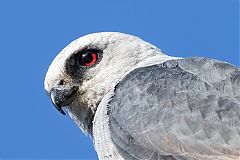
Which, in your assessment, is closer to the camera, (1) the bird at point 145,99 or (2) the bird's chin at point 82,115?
(1) the bird at point 145,99

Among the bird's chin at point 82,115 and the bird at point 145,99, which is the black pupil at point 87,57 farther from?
the bird's chin at point 82,115

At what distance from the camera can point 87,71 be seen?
11148mm

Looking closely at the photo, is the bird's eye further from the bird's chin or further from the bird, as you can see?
the bird's chin

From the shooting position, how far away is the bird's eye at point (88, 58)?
11227 mm

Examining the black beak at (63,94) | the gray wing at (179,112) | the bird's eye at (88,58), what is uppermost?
the bird's eye at (88,58)

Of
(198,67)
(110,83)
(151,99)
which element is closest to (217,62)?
(198,67)

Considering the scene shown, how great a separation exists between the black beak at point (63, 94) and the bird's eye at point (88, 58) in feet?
1.24

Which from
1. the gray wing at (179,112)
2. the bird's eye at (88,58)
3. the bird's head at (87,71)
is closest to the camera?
the gray wing at (179,112)

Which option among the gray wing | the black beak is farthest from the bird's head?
the gray wing

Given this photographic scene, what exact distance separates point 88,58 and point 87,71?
22 centimetres

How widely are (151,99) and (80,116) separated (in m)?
1.82

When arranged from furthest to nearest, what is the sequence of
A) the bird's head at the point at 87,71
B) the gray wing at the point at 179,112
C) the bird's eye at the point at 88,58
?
the bird's eye at the point at 88,58, the bird's head at the point at 87,71, the gray wing at the point at 179,112

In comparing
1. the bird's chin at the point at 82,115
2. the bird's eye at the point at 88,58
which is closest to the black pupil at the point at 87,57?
the bird's eye at the point at 88,58

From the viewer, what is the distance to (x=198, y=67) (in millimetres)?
9953
